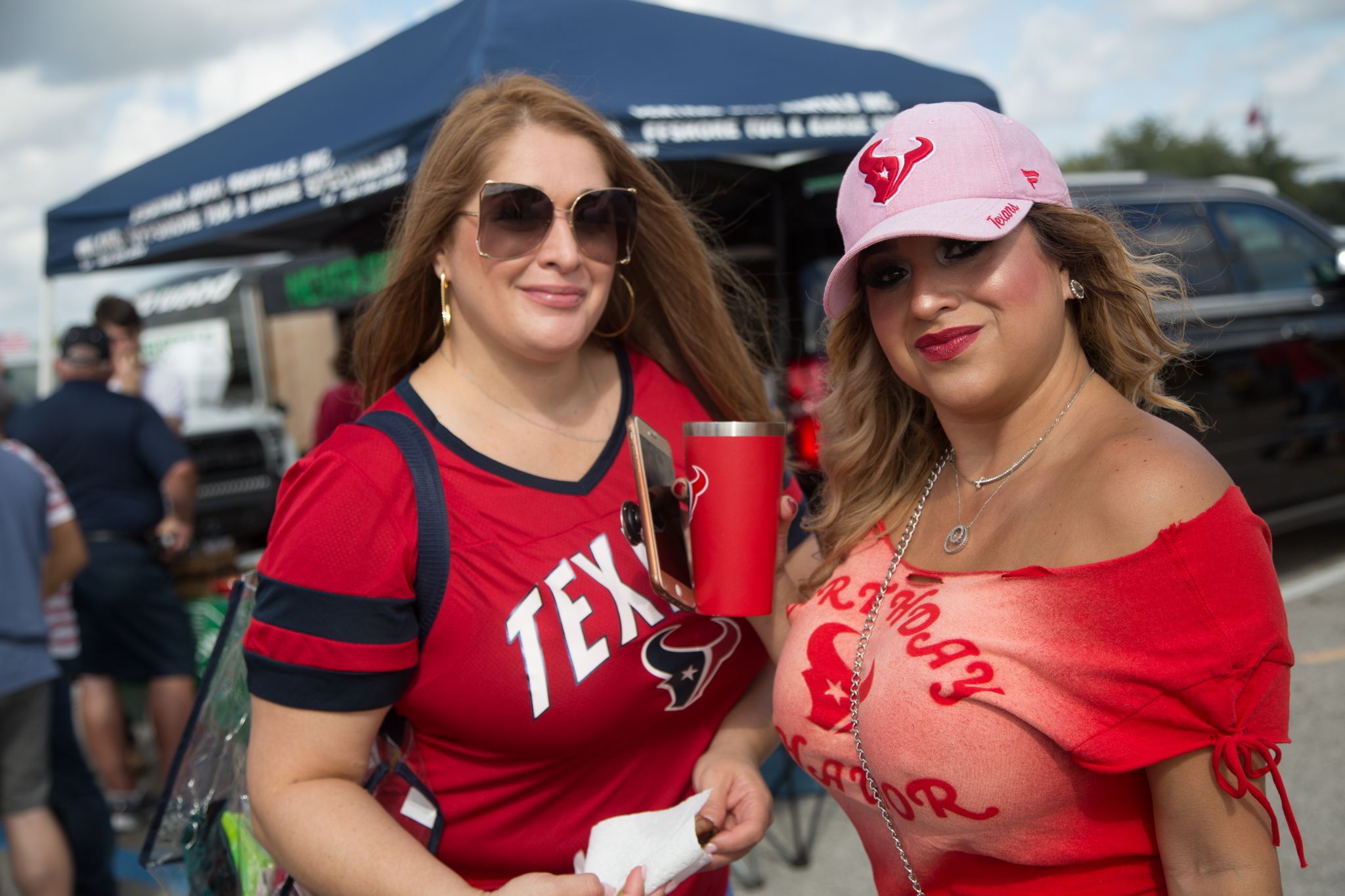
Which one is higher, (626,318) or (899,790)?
(626,318)

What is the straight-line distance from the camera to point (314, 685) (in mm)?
1493

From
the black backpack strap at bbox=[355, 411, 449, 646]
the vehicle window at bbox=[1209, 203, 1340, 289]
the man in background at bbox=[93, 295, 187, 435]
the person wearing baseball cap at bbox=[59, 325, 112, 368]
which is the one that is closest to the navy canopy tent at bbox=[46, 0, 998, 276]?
the man in background at bbox=[93, 295, 187, 435]

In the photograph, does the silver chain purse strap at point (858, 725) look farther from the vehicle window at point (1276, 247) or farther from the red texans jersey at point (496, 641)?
the vehicle window at point (1276, 247)

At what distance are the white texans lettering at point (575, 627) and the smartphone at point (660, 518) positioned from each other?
128 mm

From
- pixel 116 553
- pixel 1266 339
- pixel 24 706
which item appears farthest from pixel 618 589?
pixel 1266 339

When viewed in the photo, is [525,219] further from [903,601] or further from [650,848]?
[650,848]

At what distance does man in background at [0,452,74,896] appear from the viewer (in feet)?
10.2

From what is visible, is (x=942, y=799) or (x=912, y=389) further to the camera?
(x=912, y=389)

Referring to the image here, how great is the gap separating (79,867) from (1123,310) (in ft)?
12.0

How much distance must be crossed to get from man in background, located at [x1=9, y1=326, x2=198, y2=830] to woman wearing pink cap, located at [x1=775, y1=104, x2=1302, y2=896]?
4042mm

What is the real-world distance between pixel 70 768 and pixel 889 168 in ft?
11.3

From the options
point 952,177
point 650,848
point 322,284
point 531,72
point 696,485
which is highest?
point 531,72

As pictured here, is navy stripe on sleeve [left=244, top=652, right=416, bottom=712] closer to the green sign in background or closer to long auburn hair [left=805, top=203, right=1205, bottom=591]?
long auburn hair [left=805, top=203, right=1205, bottom=591]

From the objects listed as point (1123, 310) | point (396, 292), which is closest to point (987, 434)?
point (1123, 310)
